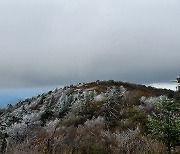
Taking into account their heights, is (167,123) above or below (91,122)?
above

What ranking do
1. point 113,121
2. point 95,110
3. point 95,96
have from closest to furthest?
1. point 113,121
2. point 95,110
3. point 95,96

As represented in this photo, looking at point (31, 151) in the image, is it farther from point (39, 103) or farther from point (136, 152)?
point (39, 103)

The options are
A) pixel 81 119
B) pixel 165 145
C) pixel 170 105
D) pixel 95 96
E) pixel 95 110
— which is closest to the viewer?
pixel 170 105

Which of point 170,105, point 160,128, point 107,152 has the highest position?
point 170,105

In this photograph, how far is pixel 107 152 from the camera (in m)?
19.2

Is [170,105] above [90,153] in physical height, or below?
above

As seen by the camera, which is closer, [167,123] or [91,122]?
[167,123]

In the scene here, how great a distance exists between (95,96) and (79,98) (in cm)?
212

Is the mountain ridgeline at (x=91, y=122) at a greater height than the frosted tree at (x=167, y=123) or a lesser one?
lesser

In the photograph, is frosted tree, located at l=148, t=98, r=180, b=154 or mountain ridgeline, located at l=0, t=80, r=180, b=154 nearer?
frosted tree, located at l=148, t=98, r=180, b=154

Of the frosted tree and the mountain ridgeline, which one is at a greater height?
the frosted tree

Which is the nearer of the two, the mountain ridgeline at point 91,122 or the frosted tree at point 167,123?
the frosted tree at point 167,123

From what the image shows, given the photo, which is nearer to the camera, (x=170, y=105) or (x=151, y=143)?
(x=170, y=105)

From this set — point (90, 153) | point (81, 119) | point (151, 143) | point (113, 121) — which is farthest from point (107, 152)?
point (81, 119)
